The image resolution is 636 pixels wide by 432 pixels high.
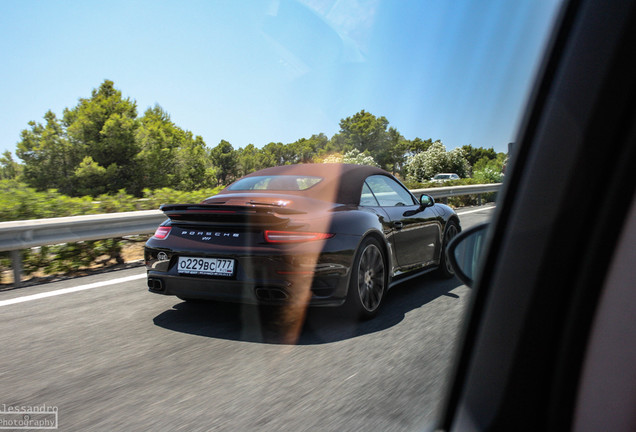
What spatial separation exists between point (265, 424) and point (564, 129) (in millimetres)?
2032

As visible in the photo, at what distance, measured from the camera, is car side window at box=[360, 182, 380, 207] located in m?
4.82

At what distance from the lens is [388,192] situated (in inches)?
211

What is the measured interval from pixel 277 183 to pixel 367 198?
84 cm

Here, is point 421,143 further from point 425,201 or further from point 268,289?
point 425,201

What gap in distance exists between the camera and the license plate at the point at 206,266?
4.03 meters

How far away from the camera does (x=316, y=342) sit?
3.86 meters

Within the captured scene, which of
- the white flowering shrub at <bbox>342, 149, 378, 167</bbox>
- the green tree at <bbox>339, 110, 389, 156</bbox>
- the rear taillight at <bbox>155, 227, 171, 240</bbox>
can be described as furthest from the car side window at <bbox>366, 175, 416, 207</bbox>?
the green tree at <bbox>339, 110, 389, 156</bbox>

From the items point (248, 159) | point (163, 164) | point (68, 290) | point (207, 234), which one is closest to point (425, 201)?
point (207, 234)

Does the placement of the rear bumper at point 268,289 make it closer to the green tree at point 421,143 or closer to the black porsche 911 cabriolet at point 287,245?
the black porsche 911 cabriolet at point 287,245

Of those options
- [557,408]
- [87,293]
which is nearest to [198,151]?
[87,293]

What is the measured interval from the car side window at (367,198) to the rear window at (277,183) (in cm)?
42

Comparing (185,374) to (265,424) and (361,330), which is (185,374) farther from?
(361,330)

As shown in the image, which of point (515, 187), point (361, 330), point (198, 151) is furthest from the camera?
point (198, 151)

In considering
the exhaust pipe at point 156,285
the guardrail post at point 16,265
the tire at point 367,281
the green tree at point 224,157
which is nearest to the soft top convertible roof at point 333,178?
the tire at point 367,281
